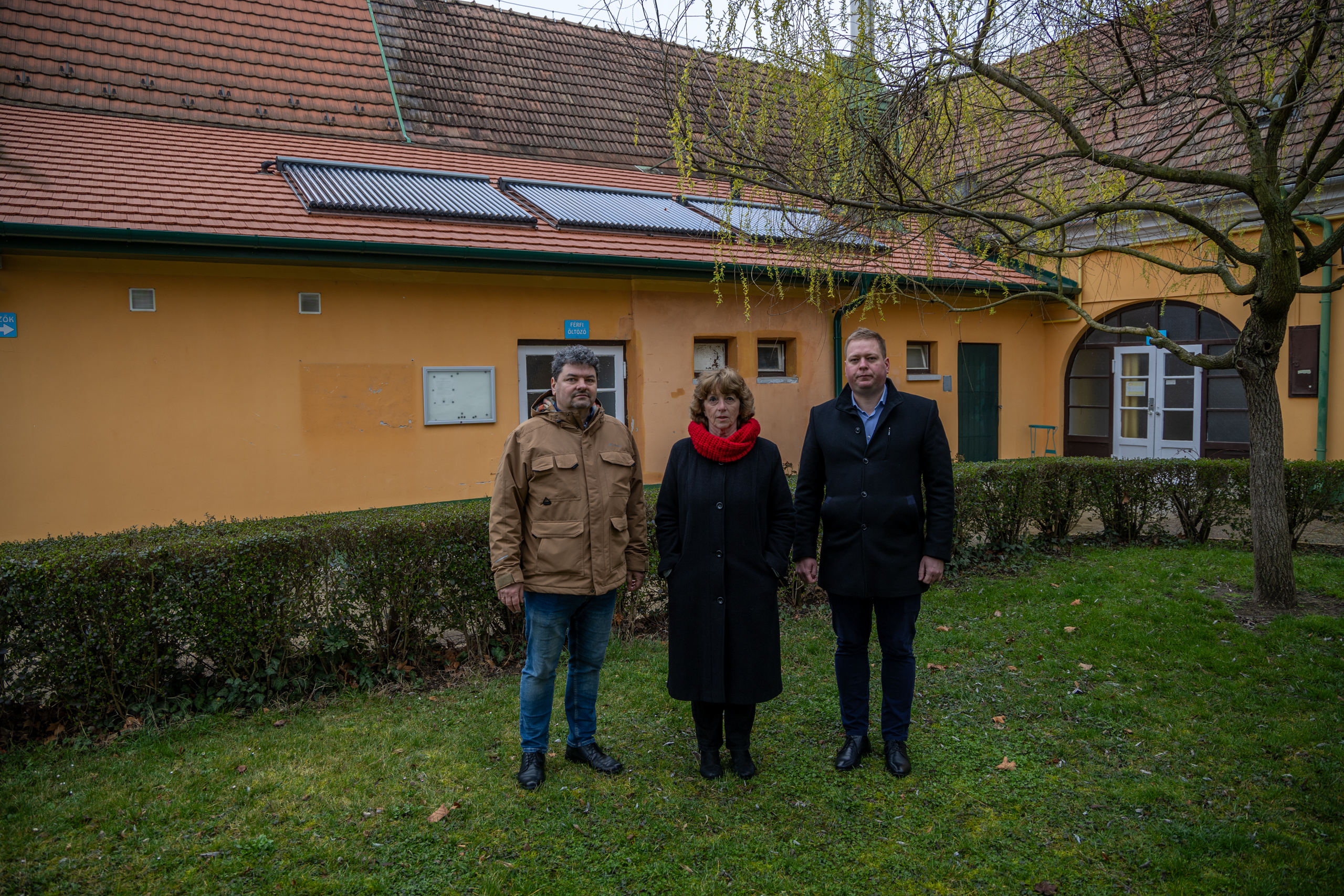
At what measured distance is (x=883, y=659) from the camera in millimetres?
3855

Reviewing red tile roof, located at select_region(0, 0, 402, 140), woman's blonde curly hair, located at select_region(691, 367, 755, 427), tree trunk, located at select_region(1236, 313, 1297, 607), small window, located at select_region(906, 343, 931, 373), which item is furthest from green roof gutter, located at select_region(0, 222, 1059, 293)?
red tile roof, located at select_region(0, 0, 402, 140)

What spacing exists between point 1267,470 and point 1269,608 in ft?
3.42

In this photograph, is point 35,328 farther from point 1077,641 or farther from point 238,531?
point 1077,641

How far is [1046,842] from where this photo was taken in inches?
129

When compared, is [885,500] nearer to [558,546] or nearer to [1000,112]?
A: [558,546]

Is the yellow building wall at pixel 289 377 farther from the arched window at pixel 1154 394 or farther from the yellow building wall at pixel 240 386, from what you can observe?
the arched window at pixel 1154 394

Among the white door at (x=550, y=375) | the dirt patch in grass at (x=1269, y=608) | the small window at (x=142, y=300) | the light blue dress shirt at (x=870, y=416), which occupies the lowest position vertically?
the dirt patch in grass at (x=1269, y=608)

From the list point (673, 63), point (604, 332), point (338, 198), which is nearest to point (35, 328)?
point (338, 198)

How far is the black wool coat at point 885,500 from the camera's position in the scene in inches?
148

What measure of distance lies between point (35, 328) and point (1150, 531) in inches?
427

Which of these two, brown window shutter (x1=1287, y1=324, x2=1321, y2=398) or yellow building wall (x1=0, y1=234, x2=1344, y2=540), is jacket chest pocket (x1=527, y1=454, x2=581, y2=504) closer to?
yellow building wall (x1=0, y1=234, x2=1344, y2=540)

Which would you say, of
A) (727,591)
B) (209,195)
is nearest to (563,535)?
(727,591)

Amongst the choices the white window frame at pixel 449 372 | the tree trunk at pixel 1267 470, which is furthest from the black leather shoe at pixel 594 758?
the white window frame at pixel 449 372

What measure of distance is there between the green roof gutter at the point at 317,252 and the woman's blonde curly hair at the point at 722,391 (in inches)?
112
